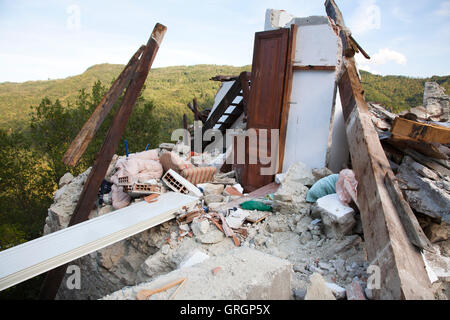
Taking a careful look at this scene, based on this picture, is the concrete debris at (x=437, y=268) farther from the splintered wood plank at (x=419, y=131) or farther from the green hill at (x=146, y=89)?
the green hill at (x=146, y=89)

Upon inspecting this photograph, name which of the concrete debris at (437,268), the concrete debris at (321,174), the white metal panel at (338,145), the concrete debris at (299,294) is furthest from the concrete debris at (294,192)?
the concrete debris at (299,294)

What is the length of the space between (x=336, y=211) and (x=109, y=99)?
13.0ft

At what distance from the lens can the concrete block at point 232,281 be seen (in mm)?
1637

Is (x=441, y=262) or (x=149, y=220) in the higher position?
(x=441, y=262)

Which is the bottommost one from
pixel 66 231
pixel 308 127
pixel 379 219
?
pixel 66 231

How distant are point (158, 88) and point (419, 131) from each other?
26.9m

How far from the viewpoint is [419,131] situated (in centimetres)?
359

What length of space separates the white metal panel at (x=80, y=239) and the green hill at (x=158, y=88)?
1349 cm

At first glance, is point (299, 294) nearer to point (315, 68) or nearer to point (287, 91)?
point (287, 91)

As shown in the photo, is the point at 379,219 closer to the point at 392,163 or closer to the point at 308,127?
the point at 392,163

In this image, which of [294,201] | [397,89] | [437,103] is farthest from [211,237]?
[397,89]

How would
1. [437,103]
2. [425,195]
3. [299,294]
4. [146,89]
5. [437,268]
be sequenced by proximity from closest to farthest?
[299,294], [437,268], [425,195], [437,103], [146,89]
